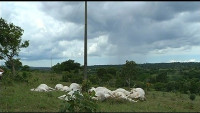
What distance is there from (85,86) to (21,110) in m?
4.56

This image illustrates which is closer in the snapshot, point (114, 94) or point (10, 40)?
point (114, 94)

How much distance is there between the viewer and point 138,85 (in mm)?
19281

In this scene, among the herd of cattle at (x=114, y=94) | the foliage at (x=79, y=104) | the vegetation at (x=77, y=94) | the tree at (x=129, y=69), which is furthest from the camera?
the tree at (x=129, y=69)

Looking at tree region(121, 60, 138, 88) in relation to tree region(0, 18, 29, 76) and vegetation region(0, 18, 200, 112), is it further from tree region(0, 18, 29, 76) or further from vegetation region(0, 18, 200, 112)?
tree region(0, 18, 29, 76)

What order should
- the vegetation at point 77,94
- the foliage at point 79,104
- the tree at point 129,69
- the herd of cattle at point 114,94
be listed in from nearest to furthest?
the foliage at point 79,104
the vegetation at point 77,94
the herd of cattle at point 114,94
the tree at point 129,69

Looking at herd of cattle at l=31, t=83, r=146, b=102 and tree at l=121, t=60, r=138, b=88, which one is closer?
herd of cattle at l=31, t=83, r=146, b=102

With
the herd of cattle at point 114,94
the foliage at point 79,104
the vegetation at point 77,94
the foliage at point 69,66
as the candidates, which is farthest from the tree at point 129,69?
the foliage at point 69,66

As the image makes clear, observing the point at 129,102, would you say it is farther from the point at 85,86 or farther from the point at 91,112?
the point at 91,112

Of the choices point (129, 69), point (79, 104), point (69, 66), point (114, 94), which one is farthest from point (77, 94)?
point (69, 66)

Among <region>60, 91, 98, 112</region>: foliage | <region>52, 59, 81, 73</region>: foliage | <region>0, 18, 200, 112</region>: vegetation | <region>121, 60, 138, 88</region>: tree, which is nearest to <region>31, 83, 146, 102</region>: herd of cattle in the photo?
<region>0, 18, 200, 112</region>: vegetation

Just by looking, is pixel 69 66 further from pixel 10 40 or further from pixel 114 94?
pixel 114 94

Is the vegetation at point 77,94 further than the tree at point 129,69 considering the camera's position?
No

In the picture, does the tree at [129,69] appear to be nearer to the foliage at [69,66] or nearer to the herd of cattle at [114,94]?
the herd of cattle at [114,94]

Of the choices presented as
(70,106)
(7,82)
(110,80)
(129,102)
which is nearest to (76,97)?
(70,106)
